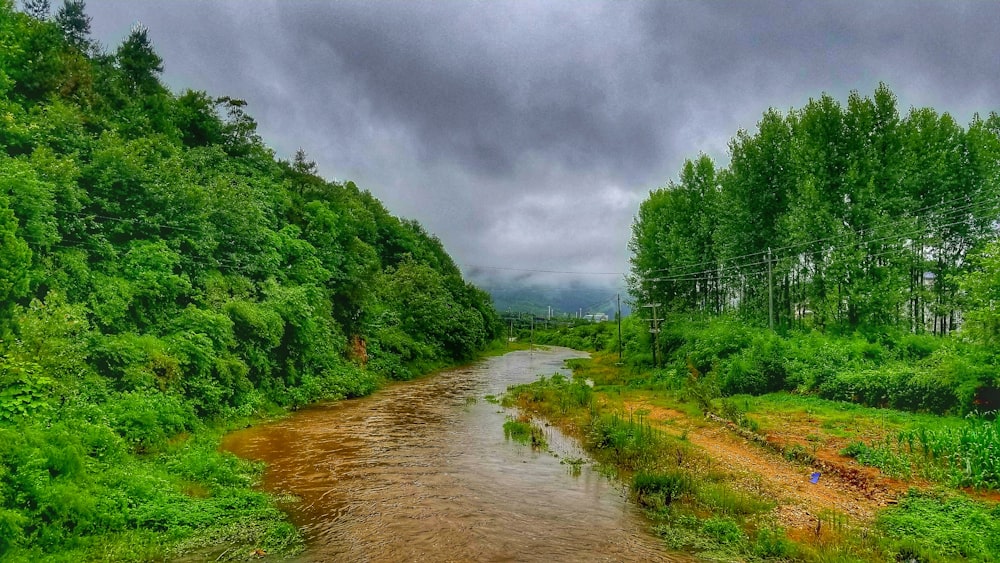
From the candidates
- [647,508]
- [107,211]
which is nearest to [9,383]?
[107,211]

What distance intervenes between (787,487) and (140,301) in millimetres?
20257

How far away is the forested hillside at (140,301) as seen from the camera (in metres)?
8.61

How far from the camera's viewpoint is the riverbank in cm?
867

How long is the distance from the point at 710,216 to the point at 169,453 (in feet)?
127

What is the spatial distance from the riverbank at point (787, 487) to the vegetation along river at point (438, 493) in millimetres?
1059

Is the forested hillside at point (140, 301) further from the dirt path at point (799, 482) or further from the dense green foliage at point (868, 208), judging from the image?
the dense green foliage at point (868, 208)

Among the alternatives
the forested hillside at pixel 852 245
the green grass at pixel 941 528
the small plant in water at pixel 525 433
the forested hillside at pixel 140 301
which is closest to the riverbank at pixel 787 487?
the green grass at pixel 941 528

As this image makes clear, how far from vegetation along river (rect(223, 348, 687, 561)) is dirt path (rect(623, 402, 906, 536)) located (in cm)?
331

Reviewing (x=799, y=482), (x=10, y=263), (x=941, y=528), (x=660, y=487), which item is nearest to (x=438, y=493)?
(x=660, y=487)

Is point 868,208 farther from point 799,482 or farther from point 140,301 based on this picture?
point 140,301

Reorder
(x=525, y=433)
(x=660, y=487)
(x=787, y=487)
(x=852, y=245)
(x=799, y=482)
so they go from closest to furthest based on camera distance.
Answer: (x=660, y=487) < (x=787, y=487) < (x=799, y=482) < (x=525, y=433) < (x=852, y=245)

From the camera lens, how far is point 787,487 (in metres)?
11.9

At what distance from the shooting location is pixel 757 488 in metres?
11.6

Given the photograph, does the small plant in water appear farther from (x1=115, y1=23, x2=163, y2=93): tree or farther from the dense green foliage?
(x1=115, y1=23, x2=163, y2=93): tree
